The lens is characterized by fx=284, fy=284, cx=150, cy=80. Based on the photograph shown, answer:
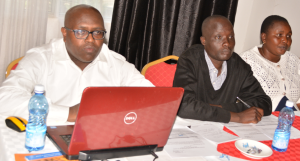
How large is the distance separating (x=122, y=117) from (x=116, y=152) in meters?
0.15

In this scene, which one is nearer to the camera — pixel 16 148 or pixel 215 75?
pixel 16 148

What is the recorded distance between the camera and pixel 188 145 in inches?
50.4

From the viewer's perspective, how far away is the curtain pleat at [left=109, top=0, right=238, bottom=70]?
277 cm

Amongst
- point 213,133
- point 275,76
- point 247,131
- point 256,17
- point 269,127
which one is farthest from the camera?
point 256,17

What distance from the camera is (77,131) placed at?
948 mm

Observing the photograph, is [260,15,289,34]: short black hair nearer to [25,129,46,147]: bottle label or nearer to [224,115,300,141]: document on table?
[224,115,300,141]: document on table

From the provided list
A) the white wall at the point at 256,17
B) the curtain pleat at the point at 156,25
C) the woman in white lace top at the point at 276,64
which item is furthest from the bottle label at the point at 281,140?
the white wall at the point at 256,17

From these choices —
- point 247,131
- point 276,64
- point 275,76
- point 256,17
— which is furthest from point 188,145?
point 256,17

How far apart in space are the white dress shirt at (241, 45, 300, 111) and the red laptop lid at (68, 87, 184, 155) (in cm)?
167

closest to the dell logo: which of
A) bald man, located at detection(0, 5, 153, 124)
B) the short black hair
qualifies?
bald man, located at detection(0, 5, 153, 124)

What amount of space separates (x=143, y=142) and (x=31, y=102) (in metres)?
0.51

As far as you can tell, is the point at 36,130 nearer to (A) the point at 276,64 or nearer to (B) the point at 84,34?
(B) the point at 84,34

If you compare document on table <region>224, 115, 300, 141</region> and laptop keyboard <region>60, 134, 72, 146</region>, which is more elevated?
laptop keyboard <region>60, 134, 72, 146</region>

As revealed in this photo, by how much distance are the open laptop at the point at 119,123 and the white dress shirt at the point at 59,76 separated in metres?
0.32
